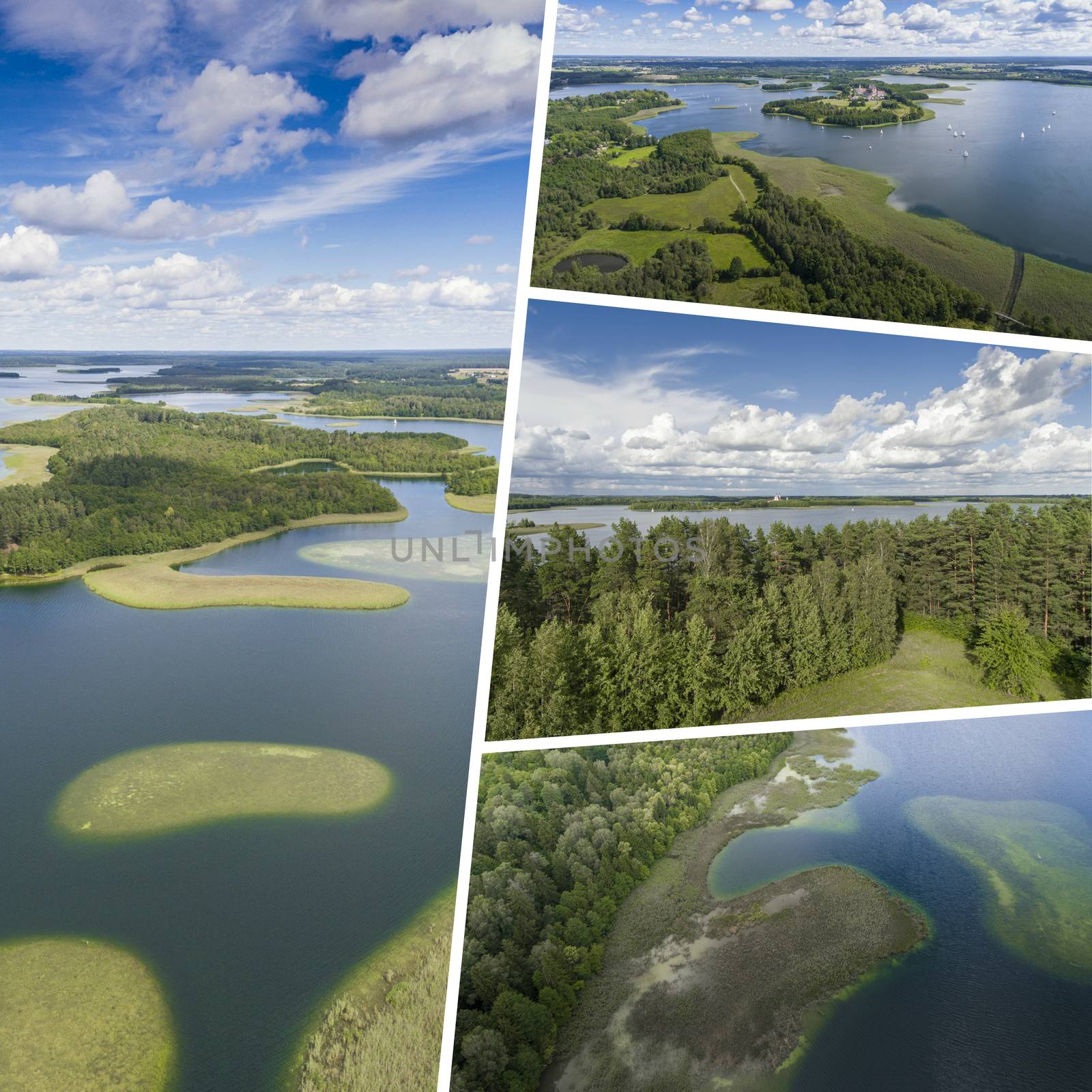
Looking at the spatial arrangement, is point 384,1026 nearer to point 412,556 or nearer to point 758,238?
point 758,238

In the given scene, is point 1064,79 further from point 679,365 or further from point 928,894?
point 928,894

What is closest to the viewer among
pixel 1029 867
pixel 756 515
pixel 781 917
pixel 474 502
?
pixel 756 515

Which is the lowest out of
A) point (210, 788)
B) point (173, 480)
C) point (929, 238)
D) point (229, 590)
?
point (210, 788)

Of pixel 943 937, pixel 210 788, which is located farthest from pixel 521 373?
pixel 210 788

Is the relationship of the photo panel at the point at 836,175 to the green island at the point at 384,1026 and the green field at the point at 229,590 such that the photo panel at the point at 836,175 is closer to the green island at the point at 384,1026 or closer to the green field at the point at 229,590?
the green island at the point at 384,1026

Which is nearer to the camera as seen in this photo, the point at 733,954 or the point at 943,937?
the point at 733,954

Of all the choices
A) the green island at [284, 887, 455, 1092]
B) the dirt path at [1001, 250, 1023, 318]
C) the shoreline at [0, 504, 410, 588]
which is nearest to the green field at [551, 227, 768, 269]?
the dirt path at [1001, 250, 1023, 318]
